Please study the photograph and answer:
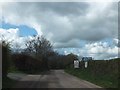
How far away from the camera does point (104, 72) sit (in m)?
34.3

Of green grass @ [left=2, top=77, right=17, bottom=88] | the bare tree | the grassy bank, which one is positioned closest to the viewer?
green grass @ [left=2, top=77, right=17, bottom=88]

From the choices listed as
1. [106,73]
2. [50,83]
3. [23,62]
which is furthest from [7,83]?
[23,62]

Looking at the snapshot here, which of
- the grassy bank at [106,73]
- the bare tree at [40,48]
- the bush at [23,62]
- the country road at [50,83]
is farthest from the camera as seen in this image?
the bare tree at [40,48]

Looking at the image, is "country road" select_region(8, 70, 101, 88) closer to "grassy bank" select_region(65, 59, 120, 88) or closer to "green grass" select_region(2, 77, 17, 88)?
"green grass" select_region(2, 77, 17, 88)

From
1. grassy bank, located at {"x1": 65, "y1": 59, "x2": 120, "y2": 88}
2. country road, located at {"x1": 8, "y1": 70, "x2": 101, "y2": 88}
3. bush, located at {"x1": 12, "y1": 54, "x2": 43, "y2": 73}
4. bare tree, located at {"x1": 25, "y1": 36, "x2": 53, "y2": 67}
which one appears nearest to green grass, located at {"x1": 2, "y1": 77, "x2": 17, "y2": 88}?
country road, located at {"x1": 8, "y1": 70, "x2": 101, "y2": 88}

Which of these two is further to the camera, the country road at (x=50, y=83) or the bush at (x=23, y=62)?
the bush at (x=23, y=62)

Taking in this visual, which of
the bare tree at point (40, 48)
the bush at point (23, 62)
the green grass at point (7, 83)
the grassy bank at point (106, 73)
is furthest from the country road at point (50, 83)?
the bare tree at point (40, 48)

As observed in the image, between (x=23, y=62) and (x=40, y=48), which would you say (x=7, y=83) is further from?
(x=40, y=48)

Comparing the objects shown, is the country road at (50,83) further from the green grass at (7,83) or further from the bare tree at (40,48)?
the bare tree at (40,48)

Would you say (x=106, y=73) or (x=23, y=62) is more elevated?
(x=23, y=62)

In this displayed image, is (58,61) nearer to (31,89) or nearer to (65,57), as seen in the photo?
(65,57)

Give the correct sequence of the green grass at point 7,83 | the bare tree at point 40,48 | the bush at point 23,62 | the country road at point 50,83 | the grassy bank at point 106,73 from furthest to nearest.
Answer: the bare tree at point 40,48 → the bush at point 23,62 → the grassy bank at point 106,73 → the country road at point 50,83 → the green grass at point 7,83

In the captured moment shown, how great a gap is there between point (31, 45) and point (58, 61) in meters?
30.9

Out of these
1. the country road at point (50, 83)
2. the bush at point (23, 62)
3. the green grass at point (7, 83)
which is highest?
the bush at point (23, 62)
